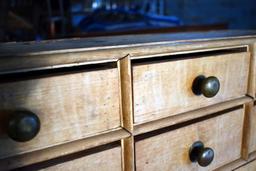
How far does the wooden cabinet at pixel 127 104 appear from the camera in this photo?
0.37 meters

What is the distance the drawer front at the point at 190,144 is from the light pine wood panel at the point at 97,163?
0.04 m

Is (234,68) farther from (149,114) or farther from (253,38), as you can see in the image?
(149,114)

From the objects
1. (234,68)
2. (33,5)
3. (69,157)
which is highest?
(33,5)

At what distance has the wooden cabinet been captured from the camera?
1.23ft

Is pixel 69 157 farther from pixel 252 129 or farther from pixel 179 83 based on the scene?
pixel 252 129

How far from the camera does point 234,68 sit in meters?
0.58

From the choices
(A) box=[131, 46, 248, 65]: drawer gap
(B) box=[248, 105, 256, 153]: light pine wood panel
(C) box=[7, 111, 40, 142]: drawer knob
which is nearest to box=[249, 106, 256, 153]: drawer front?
(B) box=[248, 105, 256, 153]: light pine wood panel

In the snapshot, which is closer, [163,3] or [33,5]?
[33,5]

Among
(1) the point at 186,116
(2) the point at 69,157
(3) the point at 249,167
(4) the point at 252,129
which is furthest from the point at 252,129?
(2) the point at 69,157

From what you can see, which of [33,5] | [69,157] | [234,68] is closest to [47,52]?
[69,157]

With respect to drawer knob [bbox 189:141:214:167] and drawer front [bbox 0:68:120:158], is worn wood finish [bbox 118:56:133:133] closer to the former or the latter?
drawer front [bbox 0:68:120:158]

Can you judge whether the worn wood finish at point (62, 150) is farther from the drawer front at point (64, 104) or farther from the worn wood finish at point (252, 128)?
the worn wood finish at point (252, 128)

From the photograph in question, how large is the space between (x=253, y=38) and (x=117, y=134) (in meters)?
0.38

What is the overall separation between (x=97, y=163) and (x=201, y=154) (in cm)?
22
